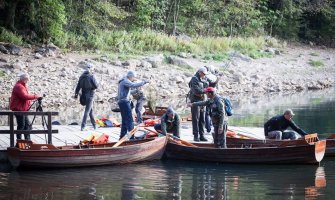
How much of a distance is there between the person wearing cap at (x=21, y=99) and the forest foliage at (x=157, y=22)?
56.3ft

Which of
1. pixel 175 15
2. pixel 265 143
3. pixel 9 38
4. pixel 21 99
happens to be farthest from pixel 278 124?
pixel 175 15

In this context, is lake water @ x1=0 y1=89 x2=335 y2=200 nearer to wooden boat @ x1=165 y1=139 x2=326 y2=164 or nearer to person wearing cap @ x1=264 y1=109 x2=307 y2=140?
wooden boat @ x1=165 y1=139 x2=326 y2=164

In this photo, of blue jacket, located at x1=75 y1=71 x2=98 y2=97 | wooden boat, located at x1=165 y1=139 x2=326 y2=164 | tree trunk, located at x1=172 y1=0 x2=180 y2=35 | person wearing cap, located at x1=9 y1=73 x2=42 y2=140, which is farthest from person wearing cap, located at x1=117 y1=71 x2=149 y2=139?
tree trunk, located at x1=172 y1=0 x2=180 y2=35

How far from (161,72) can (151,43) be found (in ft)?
14.0

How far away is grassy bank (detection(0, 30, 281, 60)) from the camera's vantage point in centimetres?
3653

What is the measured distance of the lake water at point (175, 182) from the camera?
47.6ft

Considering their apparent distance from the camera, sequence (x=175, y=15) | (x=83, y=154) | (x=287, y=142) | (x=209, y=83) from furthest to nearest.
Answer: (x=175, y=15), (x=209, y=83), (x=287, y=142), (x=83, y=154)

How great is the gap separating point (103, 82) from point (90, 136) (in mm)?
14602

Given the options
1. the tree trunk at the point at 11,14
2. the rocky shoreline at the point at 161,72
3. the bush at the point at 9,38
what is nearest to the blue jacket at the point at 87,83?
the rocky shoreline at the point at 161,72

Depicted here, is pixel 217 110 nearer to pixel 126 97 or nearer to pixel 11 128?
pixel 126 97

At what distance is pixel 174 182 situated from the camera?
622 inches

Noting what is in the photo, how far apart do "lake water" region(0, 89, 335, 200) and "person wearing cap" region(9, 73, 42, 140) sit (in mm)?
1218

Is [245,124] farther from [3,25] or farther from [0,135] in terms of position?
[3,25]

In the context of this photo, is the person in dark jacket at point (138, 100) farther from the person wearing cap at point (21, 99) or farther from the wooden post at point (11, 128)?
the wooden post at point (11, 128)
